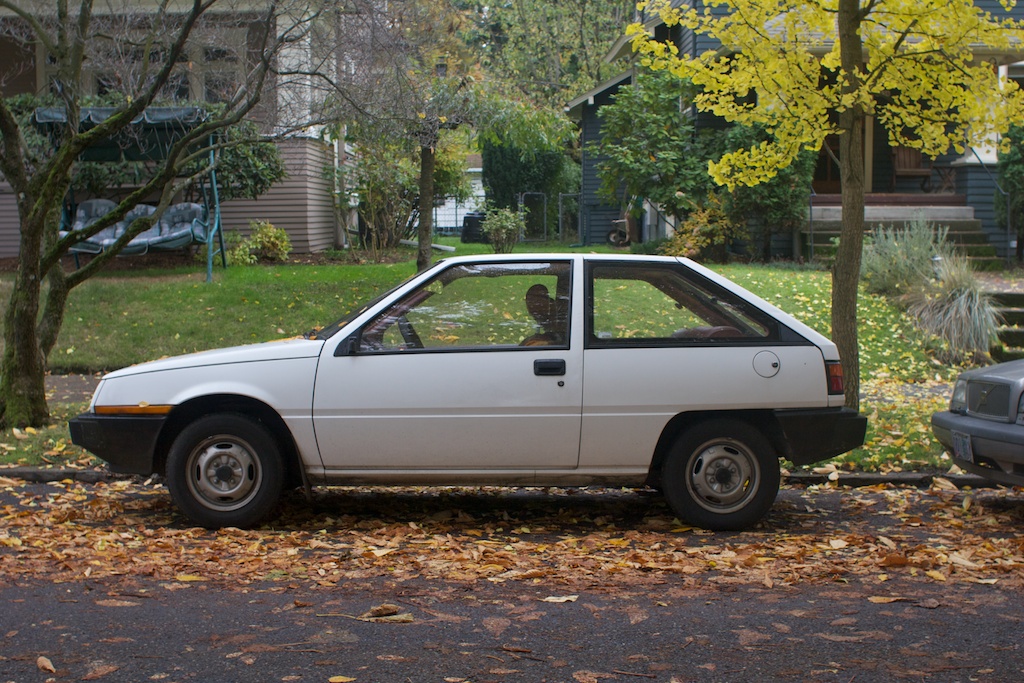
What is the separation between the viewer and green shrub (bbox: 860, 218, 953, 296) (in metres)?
14.2

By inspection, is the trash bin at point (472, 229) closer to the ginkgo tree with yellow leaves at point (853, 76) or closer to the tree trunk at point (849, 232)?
the ginkgo tree with yellow leaves at point (853, 76)

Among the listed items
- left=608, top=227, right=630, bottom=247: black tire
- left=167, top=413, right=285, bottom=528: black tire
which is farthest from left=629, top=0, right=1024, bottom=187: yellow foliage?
left=608, top=227, right=630, bottom=247: black tire

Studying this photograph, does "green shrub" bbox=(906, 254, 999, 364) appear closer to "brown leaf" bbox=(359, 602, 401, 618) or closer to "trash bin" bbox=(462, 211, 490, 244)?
"brown leaf" bbox=(359, 602, 401, 618)

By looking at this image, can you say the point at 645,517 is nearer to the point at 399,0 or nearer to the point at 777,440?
the point at 777,440

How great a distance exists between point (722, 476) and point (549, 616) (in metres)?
1.95

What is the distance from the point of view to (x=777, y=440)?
20.9 feet

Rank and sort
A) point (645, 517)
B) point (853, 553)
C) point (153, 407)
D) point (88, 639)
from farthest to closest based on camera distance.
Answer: point (645, 517) < point (153, 407) < point (853, 553) < point (88, 639)

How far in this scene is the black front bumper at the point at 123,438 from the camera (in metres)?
6.30

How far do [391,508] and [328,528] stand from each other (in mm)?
715

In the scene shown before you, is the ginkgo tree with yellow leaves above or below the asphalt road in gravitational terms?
above

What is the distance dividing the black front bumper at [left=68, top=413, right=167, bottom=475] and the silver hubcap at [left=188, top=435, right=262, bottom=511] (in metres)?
0.28

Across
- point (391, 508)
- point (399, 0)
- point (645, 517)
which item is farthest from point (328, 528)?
point (399, 0)

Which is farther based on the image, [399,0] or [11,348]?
[399,0]

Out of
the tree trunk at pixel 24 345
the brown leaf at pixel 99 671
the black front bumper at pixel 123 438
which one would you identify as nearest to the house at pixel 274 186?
the tree trunk at pixel 24 345
